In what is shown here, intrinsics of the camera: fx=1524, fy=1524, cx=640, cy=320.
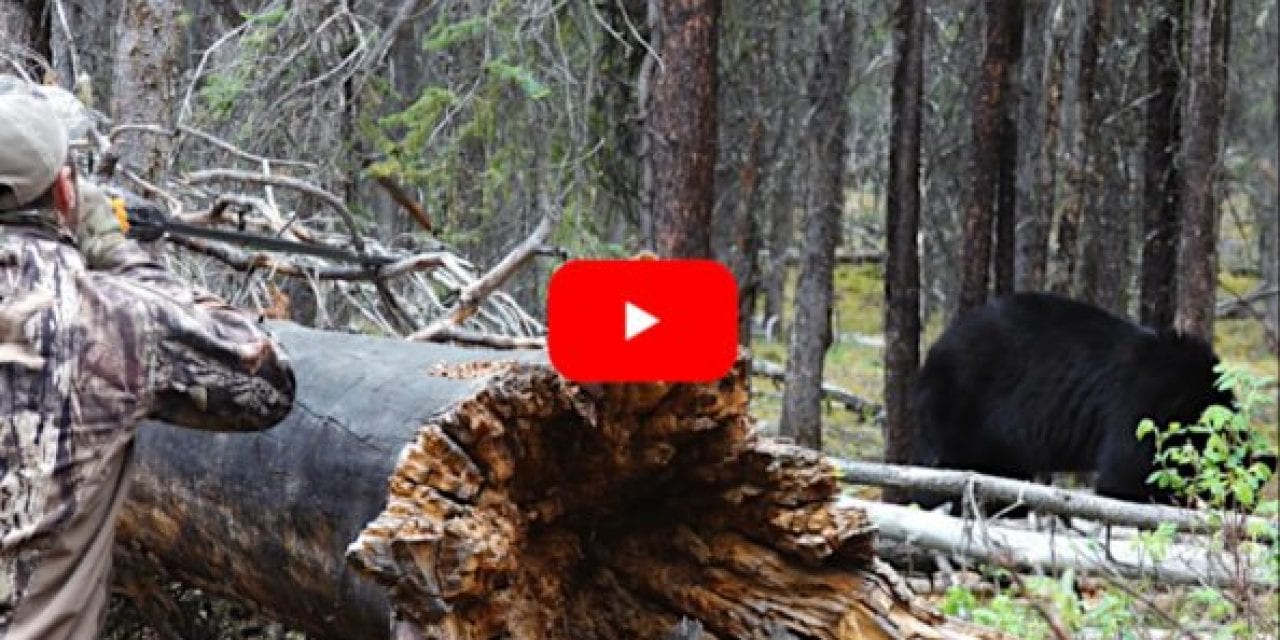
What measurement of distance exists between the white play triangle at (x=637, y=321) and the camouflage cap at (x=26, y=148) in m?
1.43

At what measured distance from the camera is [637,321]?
3.98 meters

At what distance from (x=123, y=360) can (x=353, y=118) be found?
7.23m

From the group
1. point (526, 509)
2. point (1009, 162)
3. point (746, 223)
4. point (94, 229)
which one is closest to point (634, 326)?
point (526, 509)

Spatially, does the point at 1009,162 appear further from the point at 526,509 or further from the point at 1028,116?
the point at 526,509

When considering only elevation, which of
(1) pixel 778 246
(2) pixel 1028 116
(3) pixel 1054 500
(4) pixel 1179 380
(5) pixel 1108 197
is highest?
(2) pixel 1028 116

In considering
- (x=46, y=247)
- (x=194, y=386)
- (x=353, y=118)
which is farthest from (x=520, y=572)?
(x=353, y=118)

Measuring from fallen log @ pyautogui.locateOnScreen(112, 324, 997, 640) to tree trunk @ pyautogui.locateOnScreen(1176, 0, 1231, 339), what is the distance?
8.18 metres

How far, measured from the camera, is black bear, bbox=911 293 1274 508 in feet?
37.9

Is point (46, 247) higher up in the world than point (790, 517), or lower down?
higher up

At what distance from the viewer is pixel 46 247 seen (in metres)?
3.37

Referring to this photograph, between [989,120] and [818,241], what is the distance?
1.93 m

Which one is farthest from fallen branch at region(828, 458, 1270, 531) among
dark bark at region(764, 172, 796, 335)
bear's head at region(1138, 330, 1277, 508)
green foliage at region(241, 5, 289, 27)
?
dark bark at region(764, 172, 796, 335)

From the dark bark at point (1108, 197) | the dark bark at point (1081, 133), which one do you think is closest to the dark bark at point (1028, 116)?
the dark bark at point (1108, 197)

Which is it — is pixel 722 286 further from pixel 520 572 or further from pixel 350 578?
pixel 350 578
